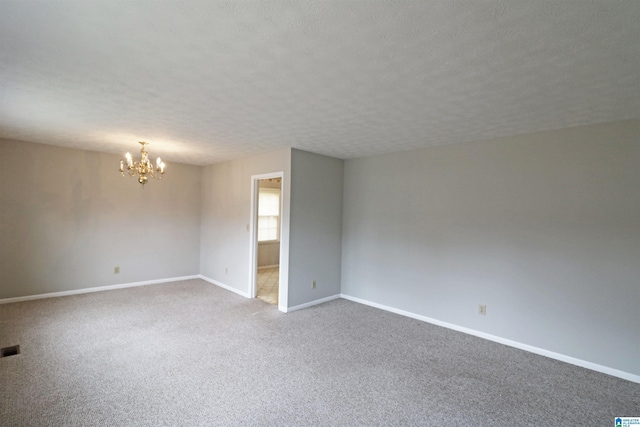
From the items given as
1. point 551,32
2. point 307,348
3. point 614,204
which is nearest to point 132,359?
point 307,348

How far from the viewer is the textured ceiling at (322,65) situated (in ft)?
4.84

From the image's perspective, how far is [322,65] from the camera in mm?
1991

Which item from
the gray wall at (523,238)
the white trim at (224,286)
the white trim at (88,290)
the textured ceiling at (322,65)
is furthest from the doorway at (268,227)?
the textured ceiling at (322,65)

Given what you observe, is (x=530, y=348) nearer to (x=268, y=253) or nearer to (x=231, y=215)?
(x=231, y=215)

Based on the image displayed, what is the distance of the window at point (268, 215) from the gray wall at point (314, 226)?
10.8ft

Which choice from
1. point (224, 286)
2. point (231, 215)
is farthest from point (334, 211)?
point (224, 286)

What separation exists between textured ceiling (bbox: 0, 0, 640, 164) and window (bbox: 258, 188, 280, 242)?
4536 mm

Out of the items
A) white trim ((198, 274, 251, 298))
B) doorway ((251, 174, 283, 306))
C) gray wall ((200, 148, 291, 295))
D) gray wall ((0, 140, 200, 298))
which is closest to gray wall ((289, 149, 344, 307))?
gray wall ((200, 148, 291, 295))

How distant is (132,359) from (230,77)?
2.77 meters

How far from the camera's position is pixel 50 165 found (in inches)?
189

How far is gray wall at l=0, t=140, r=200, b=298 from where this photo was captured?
456 cm

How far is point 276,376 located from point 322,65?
8.36ft

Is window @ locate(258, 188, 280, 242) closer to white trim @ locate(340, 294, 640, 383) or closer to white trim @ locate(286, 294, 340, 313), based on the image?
white trim @ locate(286, 294, 340, 313)

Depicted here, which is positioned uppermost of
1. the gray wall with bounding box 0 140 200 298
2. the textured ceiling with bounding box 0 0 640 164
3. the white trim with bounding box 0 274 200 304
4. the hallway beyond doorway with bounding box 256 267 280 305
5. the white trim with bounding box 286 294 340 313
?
the textured ceiling with bounding box 0 0 640 164
